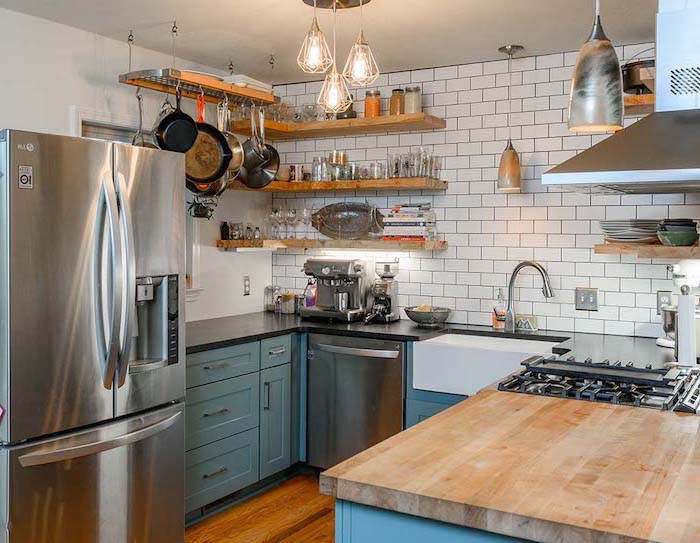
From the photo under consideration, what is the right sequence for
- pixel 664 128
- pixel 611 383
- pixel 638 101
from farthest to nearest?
pixel 638 101
pixel 611 383
pixel 664 128

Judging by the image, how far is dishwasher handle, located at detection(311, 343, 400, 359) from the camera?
4.11 meters

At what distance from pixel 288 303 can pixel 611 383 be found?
263cm

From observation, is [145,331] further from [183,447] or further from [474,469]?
[474,469]

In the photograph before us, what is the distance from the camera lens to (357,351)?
420 cm

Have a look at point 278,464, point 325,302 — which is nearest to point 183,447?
point 278,464

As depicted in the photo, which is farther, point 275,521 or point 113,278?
point 275,521

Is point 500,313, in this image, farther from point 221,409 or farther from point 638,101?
point 221,409

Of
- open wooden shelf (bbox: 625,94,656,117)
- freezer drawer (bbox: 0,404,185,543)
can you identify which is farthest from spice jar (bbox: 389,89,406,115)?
freezer drawer (bbox: 0,404,185,543)

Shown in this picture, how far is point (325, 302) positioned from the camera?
15.4ft

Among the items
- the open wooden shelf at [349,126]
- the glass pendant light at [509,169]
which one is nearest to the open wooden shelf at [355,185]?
the open wooden shelf at [349,126]

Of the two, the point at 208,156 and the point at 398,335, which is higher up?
the point at 208,156

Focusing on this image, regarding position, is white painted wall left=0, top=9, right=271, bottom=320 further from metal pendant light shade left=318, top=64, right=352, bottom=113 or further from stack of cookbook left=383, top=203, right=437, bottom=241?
metal pendant light shade left=318, top=64, right=352, bottom=113

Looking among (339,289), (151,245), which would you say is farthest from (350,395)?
(151,245)

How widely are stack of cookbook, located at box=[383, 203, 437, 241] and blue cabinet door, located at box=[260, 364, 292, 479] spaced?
1.02 metres
